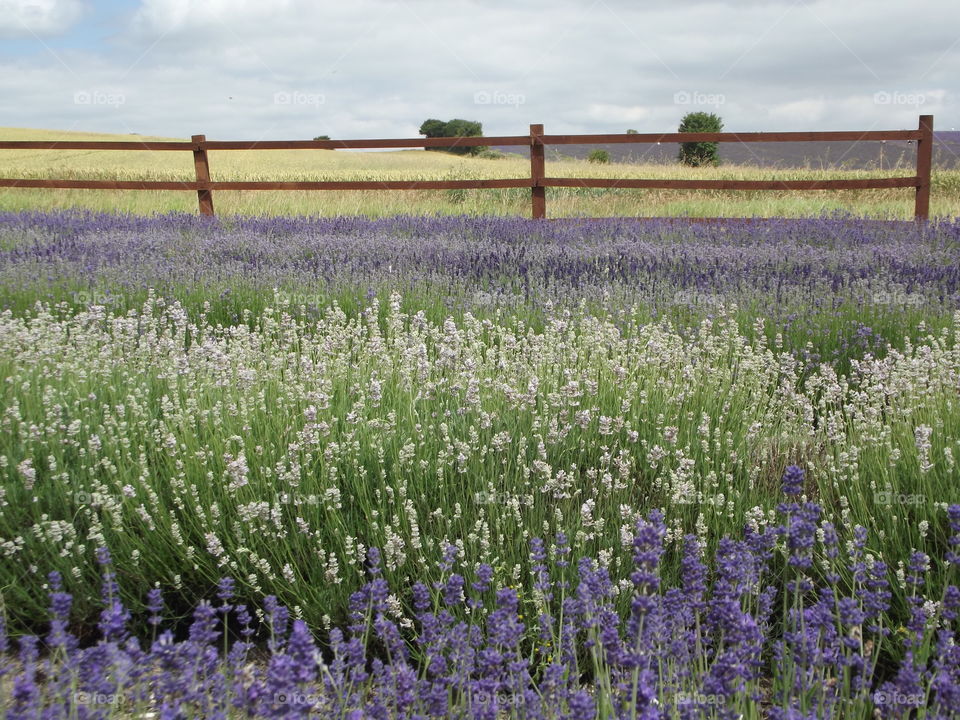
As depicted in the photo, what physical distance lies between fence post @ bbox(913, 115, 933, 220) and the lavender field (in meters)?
6.74

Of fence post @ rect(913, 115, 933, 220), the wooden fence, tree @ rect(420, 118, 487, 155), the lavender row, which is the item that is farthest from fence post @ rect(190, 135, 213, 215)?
tree @ rect(420, 118, 487, 155)

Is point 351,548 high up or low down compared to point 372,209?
down

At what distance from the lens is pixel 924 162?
10.9 m

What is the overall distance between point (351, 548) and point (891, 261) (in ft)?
19.4

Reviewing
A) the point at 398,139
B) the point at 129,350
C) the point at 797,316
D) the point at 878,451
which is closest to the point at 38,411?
the point at 129,350

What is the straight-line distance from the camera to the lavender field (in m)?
1.87

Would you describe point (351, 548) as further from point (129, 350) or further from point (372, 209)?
point (372, 209)

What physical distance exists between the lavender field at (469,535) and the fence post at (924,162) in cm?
674

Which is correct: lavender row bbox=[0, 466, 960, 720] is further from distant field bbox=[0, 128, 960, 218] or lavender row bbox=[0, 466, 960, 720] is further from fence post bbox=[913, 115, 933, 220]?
distant field bbox=[0, 128, 960, 218]

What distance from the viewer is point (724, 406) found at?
363 cm

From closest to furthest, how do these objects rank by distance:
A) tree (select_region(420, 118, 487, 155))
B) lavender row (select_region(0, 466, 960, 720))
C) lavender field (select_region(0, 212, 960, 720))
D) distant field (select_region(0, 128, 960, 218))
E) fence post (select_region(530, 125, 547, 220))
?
lavender row (select_region(0, 466, 960, 720))
lavender field (select_region(0, 212, 960, 720))
fence post (select_region(530, 125, 547, 220))
distant field (select_region(0, 128, 960, 218))
tree (select_region(420, 118, 487, 155))

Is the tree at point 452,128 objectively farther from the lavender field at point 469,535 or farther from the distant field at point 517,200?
the lavender field at point 469,535

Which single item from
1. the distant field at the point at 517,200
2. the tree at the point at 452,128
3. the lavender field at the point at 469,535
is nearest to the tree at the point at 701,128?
the distant field at the point at 517,200

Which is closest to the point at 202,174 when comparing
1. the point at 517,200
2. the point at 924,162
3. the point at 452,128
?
the point at 517,200
